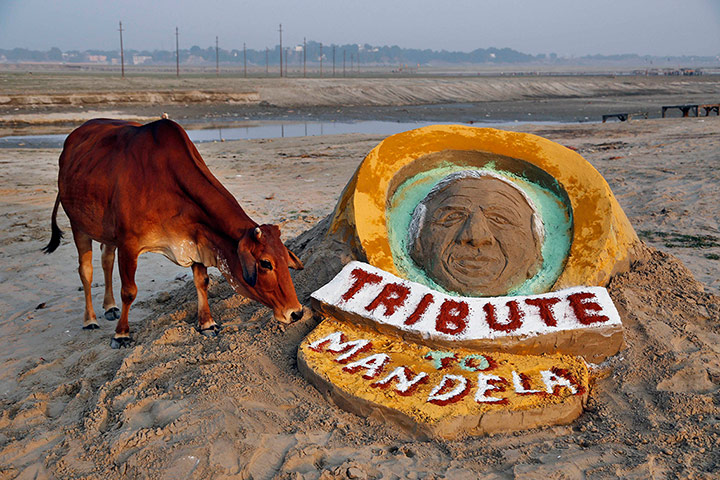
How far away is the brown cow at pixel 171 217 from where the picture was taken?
4.75m

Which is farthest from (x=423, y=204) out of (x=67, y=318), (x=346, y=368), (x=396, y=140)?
(x=67, y=318)

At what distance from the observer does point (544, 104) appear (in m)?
38.6

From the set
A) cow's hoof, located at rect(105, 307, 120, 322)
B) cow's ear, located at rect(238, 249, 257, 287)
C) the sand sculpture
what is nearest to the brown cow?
cow's ear, located at rect(238, 249, 257, 287)

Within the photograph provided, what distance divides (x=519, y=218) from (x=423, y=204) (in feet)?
2.61

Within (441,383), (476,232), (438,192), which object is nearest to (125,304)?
(438,192)

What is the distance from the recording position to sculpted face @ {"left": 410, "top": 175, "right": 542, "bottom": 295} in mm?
4840

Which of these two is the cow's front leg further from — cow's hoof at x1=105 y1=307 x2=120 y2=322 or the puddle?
the puddle

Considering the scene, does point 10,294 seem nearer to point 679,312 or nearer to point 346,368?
point 346,368

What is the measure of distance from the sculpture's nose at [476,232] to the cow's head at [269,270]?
135 cm

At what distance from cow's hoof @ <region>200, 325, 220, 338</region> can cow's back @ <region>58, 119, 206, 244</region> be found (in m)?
0.97

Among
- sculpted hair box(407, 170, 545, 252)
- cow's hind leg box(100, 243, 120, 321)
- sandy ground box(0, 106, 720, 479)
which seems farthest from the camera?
cow's hind leg box(100, 243, 120, 321)

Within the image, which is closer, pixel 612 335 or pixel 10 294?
pixel 612 335

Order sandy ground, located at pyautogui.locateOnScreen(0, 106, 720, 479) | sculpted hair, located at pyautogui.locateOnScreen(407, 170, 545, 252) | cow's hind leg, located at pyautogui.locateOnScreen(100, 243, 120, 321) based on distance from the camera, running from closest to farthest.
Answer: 1. sandy ground, located at pyautogui.locateOnScreen(0, 106, 720, 479)
2. sculpted hair, located at pyautogui.locateOnScreen(407, 170, 545, 252)
3. cow's hind leg, located at pyautogui.locateOnScreen(100, 243, 120, 321)

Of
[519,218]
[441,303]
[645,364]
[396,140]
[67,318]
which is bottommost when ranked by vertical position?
[67,318]
